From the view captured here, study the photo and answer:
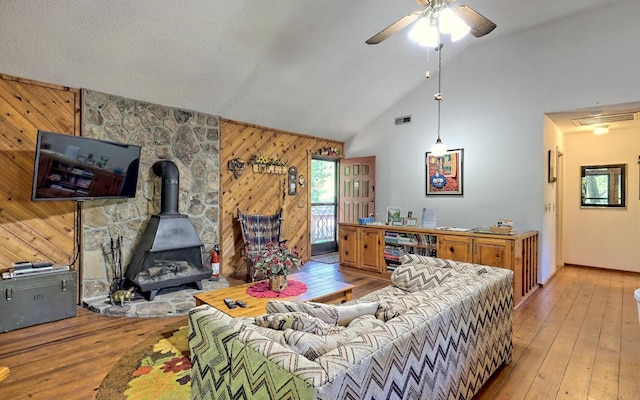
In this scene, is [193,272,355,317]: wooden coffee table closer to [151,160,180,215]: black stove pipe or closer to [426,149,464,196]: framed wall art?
[151,160,180,215]: black stove pipe

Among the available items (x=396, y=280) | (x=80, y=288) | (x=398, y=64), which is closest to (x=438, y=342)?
(x=396, y=280)

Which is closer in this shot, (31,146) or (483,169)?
(31,146)

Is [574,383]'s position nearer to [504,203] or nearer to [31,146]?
[504,203]

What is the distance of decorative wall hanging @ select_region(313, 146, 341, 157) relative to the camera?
260 inches

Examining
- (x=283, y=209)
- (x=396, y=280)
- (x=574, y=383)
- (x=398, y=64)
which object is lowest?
(x=574, y=383)

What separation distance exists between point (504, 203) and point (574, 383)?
3129 millimetres

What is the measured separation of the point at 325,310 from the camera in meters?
1.72

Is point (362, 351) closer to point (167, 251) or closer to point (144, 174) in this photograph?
point (167, 251)

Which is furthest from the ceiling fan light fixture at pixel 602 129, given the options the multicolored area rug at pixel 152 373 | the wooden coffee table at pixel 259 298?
the multicolored area rug at pixel 152 373

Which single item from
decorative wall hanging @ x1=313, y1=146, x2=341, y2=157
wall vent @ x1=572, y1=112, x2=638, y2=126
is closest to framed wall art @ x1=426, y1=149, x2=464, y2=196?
wall vent @ x1=572, y1=112, x2=638, y2=126

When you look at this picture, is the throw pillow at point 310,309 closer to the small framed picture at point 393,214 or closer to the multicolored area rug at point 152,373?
the multicolored area rug at point 152,373

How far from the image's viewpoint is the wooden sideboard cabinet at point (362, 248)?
507 centimetres

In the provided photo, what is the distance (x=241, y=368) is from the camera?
128 centimetres

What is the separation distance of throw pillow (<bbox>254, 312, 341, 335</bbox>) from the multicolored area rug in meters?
1.06
